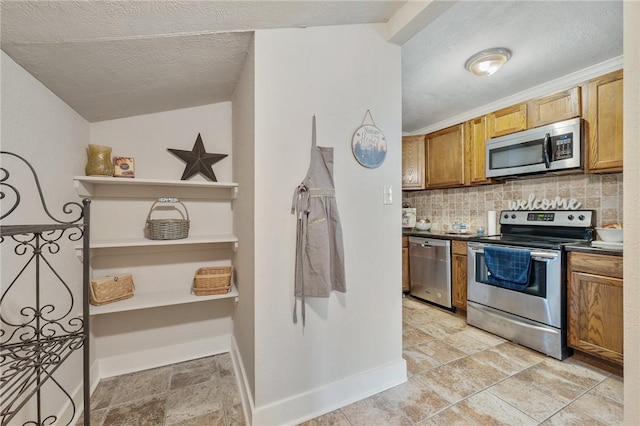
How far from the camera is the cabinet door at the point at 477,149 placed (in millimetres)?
2992

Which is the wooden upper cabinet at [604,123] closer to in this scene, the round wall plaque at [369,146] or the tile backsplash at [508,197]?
the tile backsplash at [508,197]

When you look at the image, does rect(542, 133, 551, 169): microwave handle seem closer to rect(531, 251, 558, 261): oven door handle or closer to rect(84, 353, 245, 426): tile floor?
rect(531, 251, 558, 261): oven door handle

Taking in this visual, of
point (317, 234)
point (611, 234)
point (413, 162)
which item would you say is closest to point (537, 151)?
point (611, 234)

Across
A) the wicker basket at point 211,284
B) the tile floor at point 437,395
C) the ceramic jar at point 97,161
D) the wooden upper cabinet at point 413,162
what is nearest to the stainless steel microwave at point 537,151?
the wooden upper cabinet at point 413,162

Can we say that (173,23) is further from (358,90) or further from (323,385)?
(323,385)

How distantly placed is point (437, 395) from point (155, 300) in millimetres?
1915

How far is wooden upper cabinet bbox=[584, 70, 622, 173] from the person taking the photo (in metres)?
2.03

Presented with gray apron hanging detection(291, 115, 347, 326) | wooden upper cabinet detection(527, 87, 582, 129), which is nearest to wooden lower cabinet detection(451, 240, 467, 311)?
wooden upper cabinet detection(527, 87, 582, 129)

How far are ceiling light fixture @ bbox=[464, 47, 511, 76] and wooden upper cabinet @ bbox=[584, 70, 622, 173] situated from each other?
0.75 meters

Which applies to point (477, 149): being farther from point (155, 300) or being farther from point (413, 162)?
point (155, 300)

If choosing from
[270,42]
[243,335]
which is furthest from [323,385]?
[270,42]

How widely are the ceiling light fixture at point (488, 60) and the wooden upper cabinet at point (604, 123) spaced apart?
75cm

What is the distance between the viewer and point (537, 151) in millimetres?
2496

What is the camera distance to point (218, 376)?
190cm
